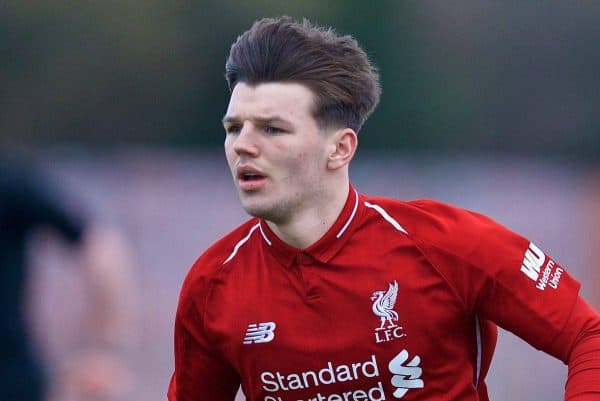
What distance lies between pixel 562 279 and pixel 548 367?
3.15 meters

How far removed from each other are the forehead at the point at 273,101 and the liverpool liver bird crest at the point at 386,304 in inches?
20.8

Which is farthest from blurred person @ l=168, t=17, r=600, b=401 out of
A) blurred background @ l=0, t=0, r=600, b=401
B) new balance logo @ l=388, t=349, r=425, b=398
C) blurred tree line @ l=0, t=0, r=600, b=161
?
blurred tree line @ l=0, t=0, r=600, b=161

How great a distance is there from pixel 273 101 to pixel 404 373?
829 millimetres

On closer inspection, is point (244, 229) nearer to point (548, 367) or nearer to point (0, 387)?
point (0, 387)

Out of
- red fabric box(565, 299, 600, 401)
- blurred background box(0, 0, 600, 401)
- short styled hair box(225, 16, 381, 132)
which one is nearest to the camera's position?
red fabric box(565, 299, 600, 401)

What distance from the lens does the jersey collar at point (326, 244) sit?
3.47 metres

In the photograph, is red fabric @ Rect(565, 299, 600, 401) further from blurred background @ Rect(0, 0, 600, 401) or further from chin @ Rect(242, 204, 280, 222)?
blurred background @ Rect(0, 0, 600, 401)

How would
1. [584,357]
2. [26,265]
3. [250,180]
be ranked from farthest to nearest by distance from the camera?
[26,265] < [250,180] < [584,357]

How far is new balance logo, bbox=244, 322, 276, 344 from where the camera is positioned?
3.40m

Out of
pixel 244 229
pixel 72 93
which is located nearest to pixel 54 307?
pixel 72 93

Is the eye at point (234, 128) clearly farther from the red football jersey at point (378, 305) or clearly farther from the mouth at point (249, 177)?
the red football jersey at point (378, 305)

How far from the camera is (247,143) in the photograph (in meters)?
3.31

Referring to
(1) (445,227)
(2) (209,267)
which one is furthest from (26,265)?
(1) (445,227)

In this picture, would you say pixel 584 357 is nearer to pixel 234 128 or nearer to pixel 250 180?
pixel 250 180
